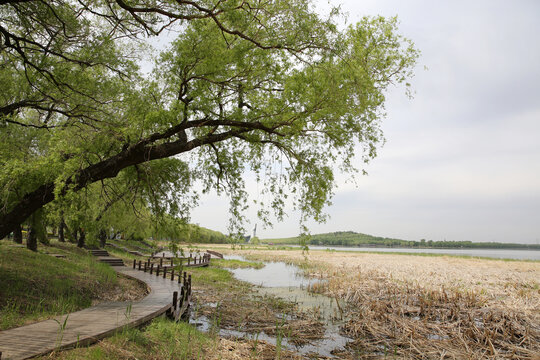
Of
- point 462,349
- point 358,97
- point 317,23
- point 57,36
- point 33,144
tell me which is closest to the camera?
point 317,23

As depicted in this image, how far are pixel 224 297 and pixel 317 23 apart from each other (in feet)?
43.6

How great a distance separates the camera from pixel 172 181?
12828 millimetres

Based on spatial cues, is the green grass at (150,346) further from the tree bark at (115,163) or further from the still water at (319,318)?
the tree bark at (115,163)

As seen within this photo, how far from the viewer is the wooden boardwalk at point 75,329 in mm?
6023

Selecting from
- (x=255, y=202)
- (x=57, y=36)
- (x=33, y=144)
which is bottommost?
Answer: (x=255, y=202)

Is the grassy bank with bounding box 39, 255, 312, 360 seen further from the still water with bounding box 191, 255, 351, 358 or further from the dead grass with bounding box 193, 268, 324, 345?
the still water with bounding box 191, 255, 351, 358

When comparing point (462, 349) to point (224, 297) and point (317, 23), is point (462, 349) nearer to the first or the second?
point (317, 23)

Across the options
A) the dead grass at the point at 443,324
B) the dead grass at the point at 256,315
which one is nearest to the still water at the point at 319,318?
the dead grass at the point at 256,315

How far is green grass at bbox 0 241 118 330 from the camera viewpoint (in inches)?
350

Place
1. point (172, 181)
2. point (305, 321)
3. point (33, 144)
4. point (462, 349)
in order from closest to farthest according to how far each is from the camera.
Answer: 1. point (462, 349)
2. point (305, 321)
3. point (172, 181)
4. point (33, 144)

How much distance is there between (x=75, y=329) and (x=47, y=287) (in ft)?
18.0

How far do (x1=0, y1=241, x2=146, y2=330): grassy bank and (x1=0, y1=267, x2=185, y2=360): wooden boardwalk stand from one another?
55 cm

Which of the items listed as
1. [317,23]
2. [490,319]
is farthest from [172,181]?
[490,319]

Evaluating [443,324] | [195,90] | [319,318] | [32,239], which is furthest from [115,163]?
[443,324]
